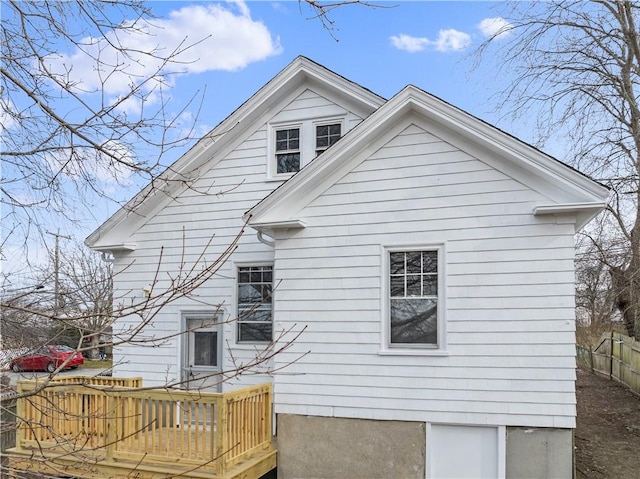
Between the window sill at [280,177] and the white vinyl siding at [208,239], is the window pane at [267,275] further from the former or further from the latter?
the window sill at [280,177]

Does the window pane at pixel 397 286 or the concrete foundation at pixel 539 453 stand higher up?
the window pane at pixel 397 286

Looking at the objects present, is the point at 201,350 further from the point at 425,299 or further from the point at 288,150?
the point at 425,299

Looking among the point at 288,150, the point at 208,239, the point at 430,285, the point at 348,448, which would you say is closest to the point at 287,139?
the point at 288,150

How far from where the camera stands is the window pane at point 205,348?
910 cm

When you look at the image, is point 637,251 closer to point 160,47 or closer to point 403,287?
point 403,287

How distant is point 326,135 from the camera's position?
9.00 m

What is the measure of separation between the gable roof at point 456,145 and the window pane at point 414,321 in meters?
1.81

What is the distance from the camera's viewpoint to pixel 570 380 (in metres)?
6.20

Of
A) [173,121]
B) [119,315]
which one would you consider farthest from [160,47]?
[119,315]

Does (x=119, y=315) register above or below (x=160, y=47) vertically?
below

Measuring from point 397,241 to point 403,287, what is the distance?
64 cm

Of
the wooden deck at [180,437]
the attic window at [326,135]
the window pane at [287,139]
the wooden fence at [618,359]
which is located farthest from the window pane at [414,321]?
the wooden fence at [618,359]

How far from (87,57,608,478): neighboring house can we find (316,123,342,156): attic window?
1.67m

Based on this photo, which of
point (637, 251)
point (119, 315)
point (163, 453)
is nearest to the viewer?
point (119, 315)
